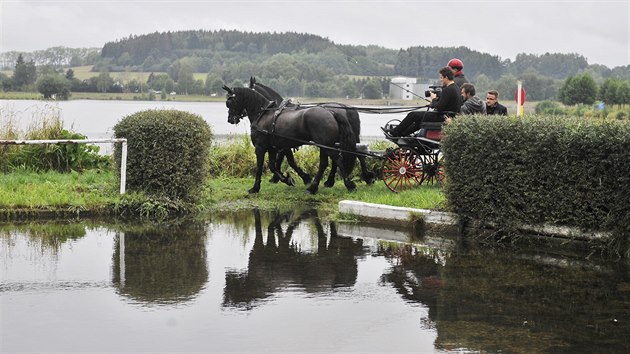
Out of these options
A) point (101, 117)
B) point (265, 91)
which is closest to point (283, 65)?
point (101, 117)

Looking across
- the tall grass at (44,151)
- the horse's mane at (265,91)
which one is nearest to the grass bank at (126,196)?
the tall grass at (44,151)

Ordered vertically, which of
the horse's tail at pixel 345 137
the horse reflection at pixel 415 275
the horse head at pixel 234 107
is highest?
the horse head at pixel 234 107

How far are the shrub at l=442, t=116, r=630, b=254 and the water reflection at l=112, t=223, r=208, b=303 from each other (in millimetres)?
3904

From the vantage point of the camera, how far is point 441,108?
1452 cm

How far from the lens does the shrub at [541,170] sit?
431 inches

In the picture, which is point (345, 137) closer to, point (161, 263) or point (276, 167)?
point (276, 167)

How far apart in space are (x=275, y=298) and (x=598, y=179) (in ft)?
16.1

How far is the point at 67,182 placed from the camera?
50.4 ft

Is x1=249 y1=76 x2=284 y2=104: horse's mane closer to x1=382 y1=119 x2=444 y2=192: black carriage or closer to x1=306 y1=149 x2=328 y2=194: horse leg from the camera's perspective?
x1=306 y1=149 x2=328 y2=194: horse leg

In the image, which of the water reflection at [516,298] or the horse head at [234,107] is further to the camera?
the horse head at [234,107]

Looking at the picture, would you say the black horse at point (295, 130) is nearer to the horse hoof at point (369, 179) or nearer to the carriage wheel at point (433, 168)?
the horse hoof at point (369, 179)

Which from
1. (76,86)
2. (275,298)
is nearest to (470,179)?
(275,298)

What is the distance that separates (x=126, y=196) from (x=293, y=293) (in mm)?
5937

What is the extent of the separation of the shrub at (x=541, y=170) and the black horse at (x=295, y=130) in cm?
323
